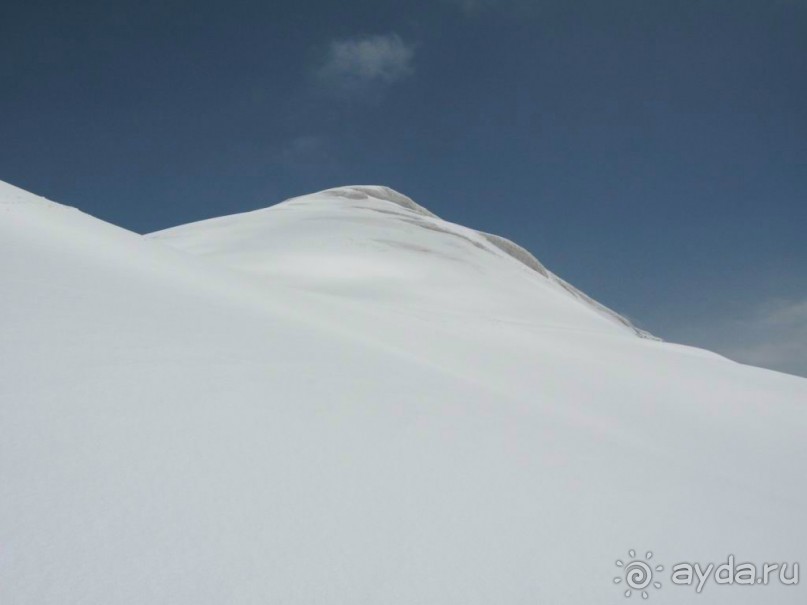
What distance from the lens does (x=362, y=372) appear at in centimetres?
400

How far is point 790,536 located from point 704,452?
3.91 ft

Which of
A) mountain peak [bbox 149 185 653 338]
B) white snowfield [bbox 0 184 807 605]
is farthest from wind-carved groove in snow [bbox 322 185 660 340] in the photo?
white snowfield [bbox 0 184 807 605]

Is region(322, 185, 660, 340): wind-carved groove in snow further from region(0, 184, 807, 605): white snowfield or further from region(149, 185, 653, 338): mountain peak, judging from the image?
region(0, 184, 807, 605): white snowfield

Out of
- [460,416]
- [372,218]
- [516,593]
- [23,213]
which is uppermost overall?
[372,218]

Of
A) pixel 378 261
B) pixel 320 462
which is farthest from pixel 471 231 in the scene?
pixel 320 462

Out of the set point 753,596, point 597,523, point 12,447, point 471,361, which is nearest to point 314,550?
point 12,447

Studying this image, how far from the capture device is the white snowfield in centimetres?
186

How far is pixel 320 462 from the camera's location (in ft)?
8.40

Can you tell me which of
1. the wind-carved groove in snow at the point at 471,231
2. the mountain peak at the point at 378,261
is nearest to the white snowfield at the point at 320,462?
the mountain peak at the point at 378,261

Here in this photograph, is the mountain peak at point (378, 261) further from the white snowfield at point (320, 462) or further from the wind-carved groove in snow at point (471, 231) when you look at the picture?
the white snowfield at point (320, 462)

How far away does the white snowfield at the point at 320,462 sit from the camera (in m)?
1.86

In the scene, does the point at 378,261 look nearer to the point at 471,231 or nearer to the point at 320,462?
the point at 320,462

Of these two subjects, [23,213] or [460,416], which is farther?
[23,213]

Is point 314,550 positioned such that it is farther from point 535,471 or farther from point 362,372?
point 362,372
